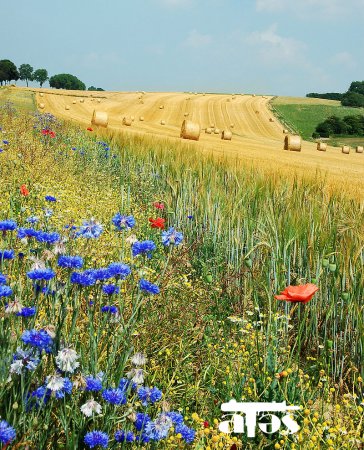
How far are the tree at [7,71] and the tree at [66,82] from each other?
11231 mm

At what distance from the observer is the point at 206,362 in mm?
3033

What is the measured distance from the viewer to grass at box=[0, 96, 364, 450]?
178cm

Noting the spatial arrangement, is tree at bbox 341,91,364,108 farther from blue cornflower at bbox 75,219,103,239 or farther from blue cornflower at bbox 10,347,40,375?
blue cornflower at bbox 10,347,40,375

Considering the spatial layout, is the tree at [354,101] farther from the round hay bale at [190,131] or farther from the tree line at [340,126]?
the round hay bale at [190,131]

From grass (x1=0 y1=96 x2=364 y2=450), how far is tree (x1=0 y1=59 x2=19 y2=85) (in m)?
103

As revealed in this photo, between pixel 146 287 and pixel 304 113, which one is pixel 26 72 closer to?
pixel 304 113

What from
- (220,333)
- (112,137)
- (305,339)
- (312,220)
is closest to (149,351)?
(220,333)

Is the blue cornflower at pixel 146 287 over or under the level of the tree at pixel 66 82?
under

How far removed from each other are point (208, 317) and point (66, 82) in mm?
116134

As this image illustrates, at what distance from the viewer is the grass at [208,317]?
1.78 metres

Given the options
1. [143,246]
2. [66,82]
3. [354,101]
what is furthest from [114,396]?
[66,82]

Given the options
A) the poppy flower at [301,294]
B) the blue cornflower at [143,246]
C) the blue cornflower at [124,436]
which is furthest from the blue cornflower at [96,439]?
the poppy flower at [301,294]

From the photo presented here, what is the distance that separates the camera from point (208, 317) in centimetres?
340

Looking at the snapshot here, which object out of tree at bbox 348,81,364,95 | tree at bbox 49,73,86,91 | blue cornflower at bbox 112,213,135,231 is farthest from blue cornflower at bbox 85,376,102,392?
tree at bbox 49,73,86,91
